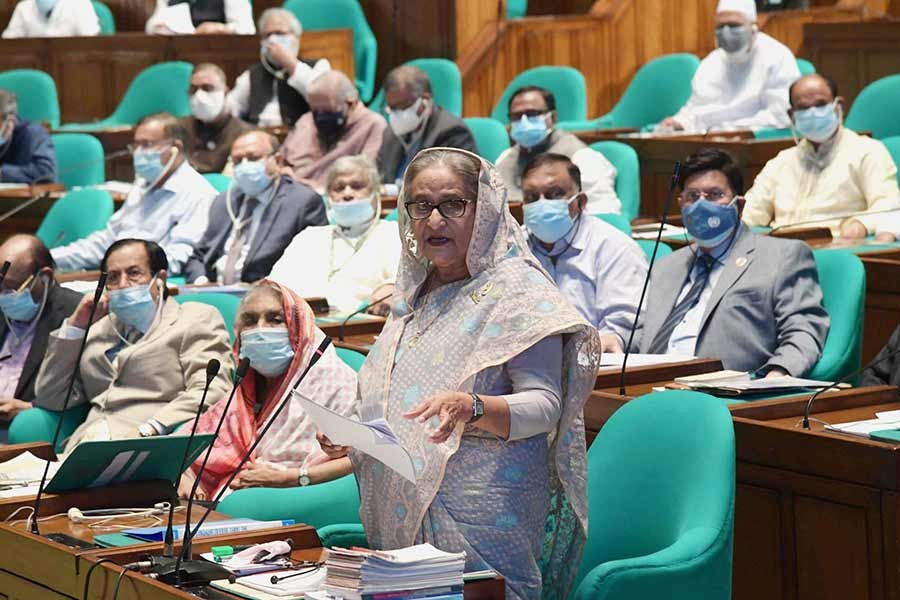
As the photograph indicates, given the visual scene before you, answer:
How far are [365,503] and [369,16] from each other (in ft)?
26.8

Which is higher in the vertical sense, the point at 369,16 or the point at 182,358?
the point at 369,16

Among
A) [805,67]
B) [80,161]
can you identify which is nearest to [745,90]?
[805,67]

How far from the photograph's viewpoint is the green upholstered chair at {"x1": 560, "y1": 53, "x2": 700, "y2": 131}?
30.6 ft

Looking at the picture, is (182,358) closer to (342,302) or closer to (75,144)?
(342,302)

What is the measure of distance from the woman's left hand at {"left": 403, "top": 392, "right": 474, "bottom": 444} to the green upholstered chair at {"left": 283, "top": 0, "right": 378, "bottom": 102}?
7498mm

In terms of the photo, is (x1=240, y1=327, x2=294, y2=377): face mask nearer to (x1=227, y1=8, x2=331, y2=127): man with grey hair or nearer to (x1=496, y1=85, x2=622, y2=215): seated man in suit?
(x1=496, y1=85, x2=622, y2=215): seated man in suit

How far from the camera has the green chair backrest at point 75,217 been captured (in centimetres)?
717

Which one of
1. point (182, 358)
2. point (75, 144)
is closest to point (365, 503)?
point (182, 358)

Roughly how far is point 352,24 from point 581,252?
5.61 metres

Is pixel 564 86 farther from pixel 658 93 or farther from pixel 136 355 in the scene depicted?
pixel 136 355

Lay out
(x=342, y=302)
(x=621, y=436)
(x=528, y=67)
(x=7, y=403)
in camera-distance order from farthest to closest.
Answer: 1. (x=528, y=67)
2. (x=342, y=302)
3. (x=7, y=403)
4. (x=621, y=436)

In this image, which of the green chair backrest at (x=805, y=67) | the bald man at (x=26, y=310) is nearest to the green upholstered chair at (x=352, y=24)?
the green chair backrest at (x=805, y=67)

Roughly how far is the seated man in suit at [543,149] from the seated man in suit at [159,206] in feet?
4.43

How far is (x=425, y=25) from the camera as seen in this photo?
10.5 metres
